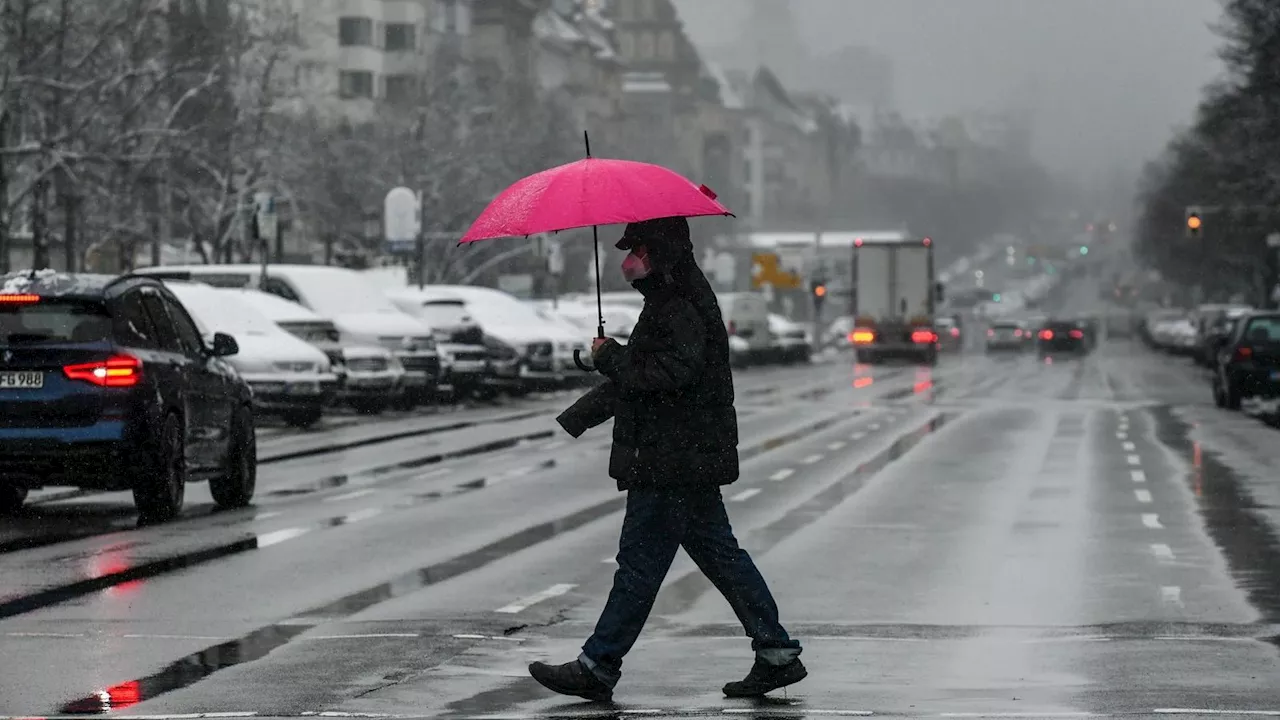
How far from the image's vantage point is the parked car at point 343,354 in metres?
33.2

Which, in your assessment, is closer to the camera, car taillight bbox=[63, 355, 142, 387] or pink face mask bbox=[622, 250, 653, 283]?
pink face mask bbox=[622, 250, 653, 283]

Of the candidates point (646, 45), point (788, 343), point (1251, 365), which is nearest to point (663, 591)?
point (1251, 365)

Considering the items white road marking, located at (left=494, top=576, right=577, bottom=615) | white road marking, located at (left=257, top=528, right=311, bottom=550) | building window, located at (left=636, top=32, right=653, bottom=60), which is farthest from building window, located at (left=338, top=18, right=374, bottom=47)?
white road marking, located at (left=494, top=576, right=577, bottom=615)

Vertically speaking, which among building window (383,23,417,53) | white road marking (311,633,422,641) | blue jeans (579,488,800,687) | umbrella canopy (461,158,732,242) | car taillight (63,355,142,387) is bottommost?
white road marking (311,633,422,641)

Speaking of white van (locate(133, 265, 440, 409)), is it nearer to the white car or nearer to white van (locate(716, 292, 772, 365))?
the white car

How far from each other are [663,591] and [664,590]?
55mm

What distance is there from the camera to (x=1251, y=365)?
126 ft

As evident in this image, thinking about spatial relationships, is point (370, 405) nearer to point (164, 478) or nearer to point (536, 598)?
point (164, 478)

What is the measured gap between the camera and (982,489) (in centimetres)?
2100

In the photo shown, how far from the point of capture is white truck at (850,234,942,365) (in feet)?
228

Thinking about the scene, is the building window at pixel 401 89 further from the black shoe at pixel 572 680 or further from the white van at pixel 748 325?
the black shoe at pixel 572 680

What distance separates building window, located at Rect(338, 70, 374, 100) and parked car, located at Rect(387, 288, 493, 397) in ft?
235

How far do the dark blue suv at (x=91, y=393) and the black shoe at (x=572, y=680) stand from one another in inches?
322

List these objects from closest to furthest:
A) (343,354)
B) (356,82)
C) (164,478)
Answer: (164,478) < (343,354) < (356,82)
